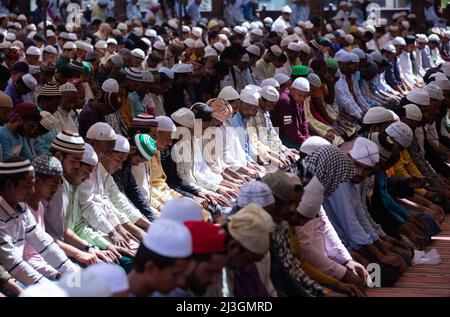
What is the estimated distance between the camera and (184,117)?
7.34 m

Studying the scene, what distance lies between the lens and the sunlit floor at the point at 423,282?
5.79 meters

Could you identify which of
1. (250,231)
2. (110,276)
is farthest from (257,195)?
(110,276)

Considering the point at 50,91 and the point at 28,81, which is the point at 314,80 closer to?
the point at 28,81

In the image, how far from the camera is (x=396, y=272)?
19.9ft

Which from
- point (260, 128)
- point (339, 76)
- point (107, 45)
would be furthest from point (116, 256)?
point (107, 45)

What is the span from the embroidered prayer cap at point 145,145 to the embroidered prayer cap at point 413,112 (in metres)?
2.70

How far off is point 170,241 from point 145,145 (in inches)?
109

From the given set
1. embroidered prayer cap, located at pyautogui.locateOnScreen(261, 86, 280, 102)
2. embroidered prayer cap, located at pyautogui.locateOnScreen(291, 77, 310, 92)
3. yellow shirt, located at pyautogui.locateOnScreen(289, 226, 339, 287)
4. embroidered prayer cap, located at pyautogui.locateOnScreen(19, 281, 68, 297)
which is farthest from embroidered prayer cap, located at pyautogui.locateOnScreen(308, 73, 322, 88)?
embroidered prayer cap, located at pyautogui.locateOnScreen(19, 281, 68, 297)

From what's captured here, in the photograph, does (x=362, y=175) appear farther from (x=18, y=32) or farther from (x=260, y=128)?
(x=18, y=32)

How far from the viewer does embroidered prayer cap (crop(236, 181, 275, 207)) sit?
15.6 feet

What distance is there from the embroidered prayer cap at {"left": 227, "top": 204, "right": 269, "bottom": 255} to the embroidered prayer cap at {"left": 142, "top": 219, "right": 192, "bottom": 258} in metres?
0.38

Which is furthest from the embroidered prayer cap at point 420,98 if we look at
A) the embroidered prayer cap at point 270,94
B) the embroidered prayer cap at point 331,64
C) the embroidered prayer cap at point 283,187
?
the embroidered prayer cap at point 283,187
